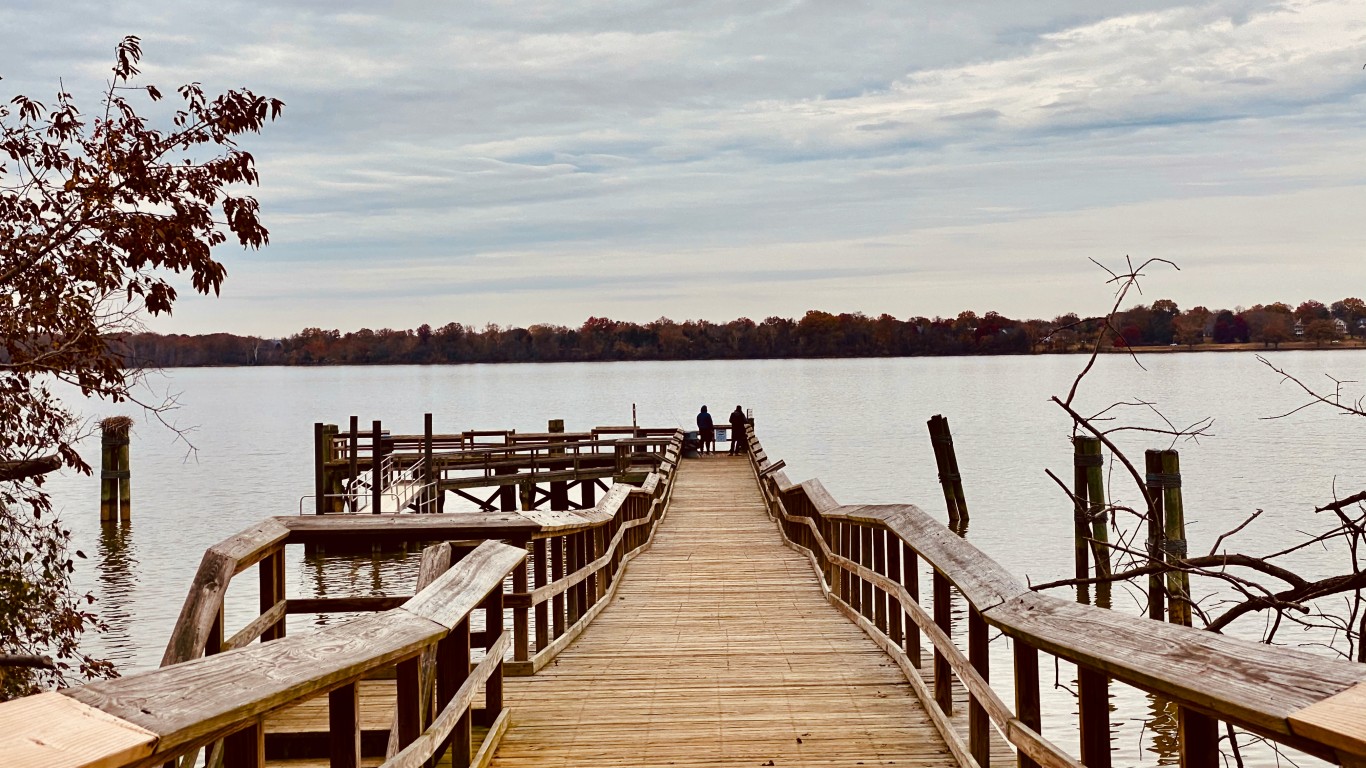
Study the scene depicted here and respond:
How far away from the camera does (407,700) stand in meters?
3.70

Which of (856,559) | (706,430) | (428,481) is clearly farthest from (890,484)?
(856,559)

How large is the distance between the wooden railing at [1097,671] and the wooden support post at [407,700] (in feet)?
5.76

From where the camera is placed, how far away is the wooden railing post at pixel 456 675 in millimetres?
4527

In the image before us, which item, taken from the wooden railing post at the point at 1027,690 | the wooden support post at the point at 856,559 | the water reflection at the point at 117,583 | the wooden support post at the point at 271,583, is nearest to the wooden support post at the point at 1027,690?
the wooden railing post at the point at 1027,690

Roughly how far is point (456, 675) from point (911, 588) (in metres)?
2.72

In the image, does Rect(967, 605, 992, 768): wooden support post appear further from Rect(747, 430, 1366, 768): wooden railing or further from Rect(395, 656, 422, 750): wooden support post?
Rect(395, 656, 422, 750): wooden support post

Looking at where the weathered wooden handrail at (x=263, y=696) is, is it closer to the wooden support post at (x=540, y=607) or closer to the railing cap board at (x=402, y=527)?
the railing cap board at (x=402, y=527)

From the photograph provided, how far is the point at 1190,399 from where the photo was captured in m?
107

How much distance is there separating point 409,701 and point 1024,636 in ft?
5.99

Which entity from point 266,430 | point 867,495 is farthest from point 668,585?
point 266,430

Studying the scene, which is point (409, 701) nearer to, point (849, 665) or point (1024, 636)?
point (1024, 636)

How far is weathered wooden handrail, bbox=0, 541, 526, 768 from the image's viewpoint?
182cm

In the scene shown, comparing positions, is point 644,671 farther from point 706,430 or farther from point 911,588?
point 706,430

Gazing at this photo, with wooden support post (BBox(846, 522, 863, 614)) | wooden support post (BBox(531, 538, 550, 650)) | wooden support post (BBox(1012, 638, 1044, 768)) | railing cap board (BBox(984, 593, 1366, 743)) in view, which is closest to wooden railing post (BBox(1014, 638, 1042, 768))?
wooden support post (BBox(1012, 638, 1044, 768))
